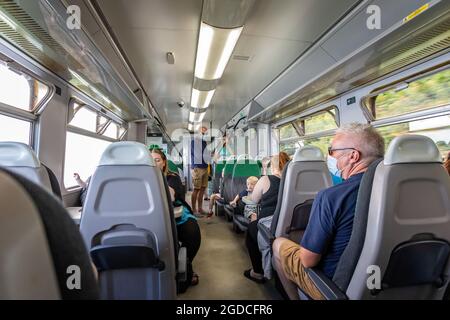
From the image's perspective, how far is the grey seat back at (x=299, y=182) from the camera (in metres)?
1.93

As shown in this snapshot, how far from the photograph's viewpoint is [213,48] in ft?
7.97

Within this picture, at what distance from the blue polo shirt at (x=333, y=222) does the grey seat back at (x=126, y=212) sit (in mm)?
841

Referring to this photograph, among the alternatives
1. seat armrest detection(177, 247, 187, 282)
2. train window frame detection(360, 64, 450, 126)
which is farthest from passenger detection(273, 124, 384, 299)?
train window frame detection(360, 64, 450, 126)

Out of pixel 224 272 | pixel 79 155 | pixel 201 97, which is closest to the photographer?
pixel 224 272

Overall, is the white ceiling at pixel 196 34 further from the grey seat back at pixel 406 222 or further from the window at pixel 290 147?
the window at pixel 290 147

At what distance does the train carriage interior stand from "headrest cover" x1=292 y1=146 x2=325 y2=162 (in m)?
0.01

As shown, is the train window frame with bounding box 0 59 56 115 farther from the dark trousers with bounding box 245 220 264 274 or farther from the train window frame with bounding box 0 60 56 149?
the dark trousers with bounding box 245 220 264 274

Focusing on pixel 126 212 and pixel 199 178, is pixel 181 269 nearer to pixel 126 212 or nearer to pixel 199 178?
pixel 126 212

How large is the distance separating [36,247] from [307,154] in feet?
6.54

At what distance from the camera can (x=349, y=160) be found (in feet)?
4.55

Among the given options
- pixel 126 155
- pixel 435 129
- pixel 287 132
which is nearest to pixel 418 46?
pixel 435 129

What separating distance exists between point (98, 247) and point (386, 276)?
147 cm

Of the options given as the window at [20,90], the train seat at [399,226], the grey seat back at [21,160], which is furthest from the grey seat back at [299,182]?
the window at [20,90]
